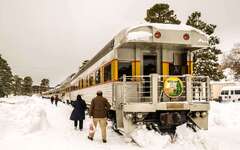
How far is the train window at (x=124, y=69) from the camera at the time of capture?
13.8 meters

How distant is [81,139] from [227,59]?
71118 millimetres

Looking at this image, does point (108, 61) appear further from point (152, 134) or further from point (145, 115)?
point (152, 134)

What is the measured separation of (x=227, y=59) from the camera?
79.3 m

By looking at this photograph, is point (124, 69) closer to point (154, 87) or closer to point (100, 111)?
point (154, 87)

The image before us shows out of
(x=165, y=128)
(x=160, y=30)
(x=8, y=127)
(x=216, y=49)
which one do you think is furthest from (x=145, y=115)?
(x=216, y=49)

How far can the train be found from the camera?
12.3 m

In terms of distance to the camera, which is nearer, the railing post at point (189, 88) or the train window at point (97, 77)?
the railing post at point (189, 88)

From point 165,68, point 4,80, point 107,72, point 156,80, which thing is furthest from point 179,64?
point 4,80

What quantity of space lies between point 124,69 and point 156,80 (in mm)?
1846

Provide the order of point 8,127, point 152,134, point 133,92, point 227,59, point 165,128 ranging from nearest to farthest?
point 152,134 → point 165,128 → point 133,92 → point 8,127 → point 227,59

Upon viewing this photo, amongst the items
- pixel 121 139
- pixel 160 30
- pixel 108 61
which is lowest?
pixel 121 139

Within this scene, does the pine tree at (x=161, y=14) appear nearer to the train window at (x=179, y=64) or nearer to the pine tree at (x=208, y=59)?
the pine tree at (x=208, y=59)

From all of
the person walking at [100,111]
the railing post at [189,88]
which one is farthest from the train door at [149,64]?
the person walking at [100,111]

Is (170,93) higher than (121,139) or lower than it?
higher
